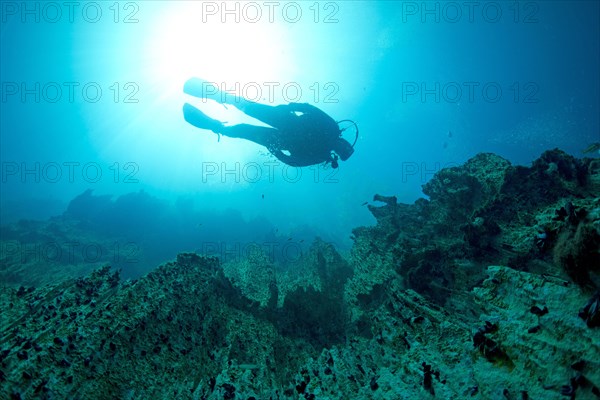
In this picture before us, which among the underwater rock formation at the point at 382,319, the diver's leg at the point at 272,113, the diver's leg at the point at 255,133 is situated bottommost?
the underwater rock formation at the point at 382,319

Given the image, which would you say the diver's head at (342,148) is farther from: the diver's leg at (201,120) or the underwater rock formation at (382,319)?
the diver's leg at (201,120)

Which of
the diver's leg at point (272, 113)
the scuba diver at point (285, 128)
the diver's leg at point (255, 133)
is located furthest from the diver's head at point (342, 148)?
the diver's leg at point (255, 133)

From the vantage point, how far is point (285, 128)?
381 inches

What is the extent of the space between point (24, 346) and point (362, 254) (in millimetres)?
8946

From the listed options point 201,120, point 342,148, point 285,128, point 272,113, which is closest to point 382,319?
point 342,148

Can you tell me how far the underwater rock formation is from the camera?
316 centimetres

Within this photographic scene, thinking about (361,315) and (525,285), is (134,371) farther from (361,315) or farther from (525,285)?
(525,285)

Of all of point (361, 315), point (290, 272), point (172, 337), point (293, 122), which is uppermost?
point (293, 122)

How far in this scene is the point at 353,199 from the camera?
83688mm

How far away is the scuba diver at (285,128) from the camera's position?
31.4 ft

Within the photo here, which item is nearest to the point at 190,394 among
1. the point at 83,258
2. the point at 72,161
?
the point at 83,258

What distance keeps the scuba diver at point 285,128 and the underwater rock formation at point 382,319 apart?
13.3ft

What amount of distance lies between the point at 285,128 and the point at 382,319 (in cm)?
665

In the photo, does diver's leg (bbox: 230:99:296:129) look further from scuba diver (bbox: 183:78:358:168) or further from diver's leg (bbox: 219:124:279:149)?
diver's leg (bbox: 219:124:279:149)
